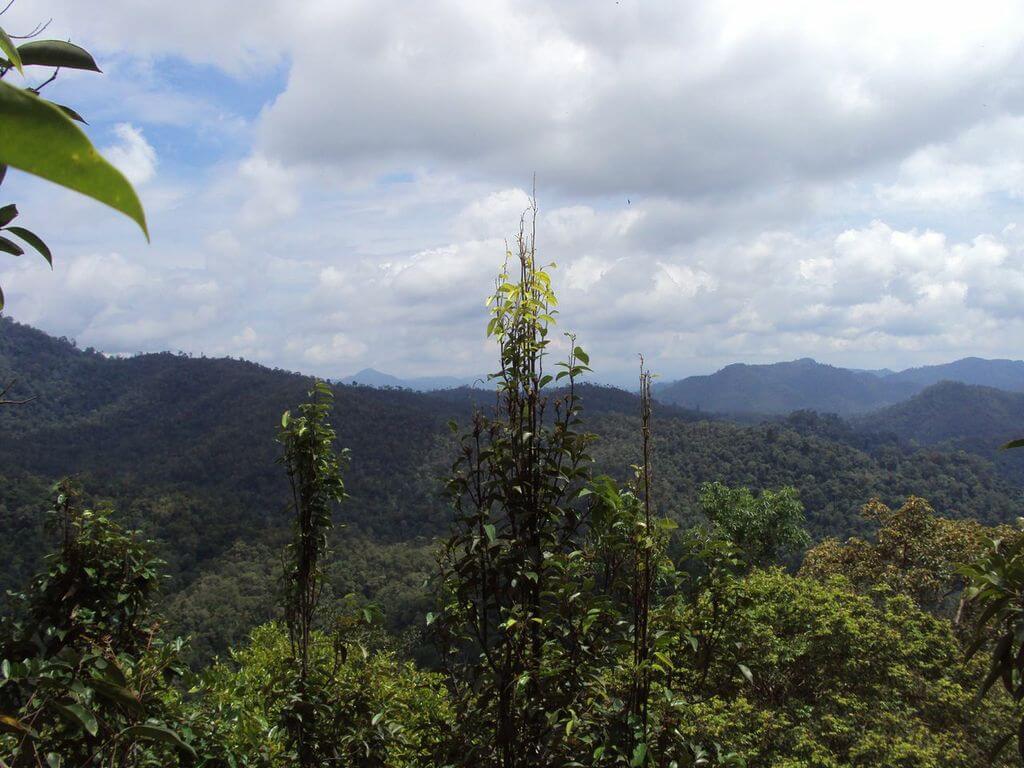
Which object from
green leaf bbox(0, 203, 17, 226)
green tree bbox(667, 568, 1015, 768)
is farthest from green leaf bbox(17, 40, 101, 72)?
green tree bbox(667, 568, 1015, 768)

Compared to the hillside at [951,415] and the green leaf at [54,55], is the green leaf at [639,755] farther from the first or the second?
the hillside at [951,415]

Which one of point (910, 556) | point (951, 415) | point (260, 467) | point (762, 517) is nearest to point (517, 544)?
point (910, 556)

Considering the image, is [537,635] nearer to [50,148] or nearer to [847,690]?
[50,148]

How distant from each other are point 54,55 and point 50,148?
79 cm

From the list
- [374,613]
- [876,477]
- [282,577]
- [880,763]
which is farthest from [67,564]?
[876,477]

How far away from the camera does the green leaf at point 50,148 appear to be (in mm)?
381

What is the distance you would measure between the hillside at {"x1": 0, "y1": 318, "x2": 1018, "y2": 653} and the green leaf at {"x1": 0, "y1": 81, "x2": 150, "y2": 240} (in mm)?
24095

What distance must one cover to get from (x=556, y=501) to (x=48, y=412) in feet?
369

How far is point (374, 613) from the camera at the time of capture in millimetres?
3229

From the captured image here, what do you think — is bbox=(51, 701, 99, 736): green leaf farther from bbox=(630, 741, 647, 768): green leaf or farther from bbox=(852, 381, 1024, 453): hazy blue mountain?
bbox=(852, 381, 1024, 453): hazy blue mountain

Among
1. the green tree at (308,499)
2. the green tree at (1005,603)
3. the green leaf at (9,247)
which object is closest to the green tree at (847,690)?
the green tree at (308,499)

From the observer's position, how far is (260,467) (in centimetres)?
7456

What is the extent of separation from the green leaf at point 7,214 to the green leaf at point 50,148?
2.86ft

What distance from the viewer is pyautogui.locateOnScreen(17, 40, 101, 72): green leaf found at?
948 mm
